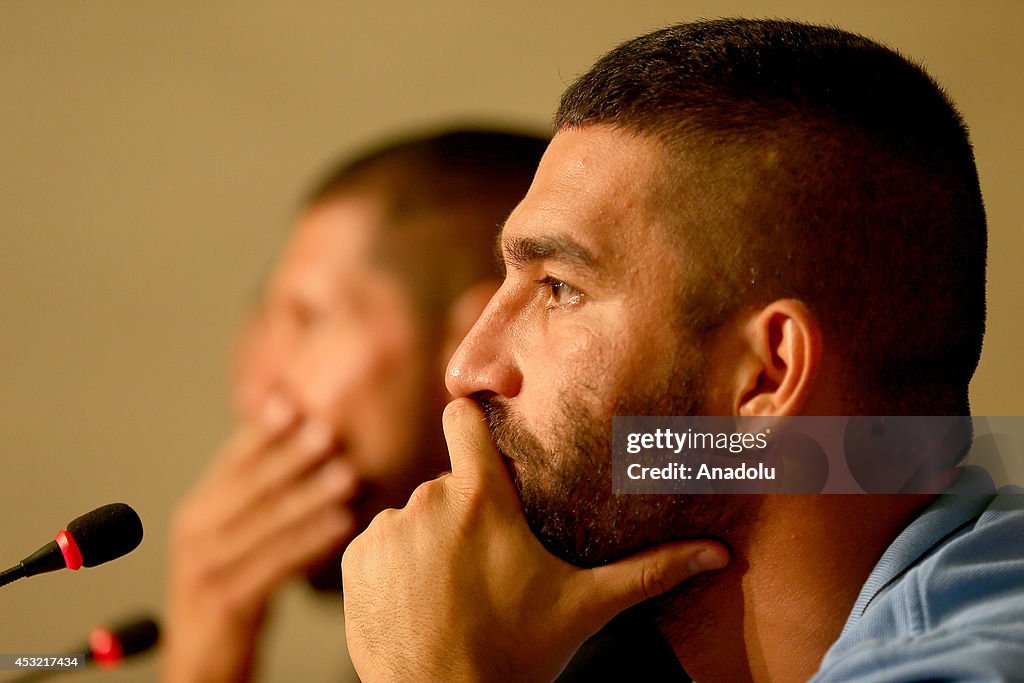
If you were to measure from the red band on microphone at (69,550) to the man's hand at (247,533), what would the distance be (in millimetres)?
595

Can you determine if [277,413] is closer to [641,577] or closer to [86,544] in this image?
[86,544]

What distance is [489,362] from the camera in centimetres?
104

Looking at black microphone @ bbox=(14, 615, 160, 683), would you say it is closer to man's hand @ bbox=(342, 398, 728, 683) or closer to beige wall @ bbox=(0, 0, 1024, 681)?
beige wall @ bbox=(0, 0, 1024, 681)

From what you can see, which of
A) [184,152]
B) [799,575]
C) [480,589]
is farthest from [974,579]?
[184,152]

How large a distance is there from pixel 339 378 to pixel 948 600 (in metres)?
1.09

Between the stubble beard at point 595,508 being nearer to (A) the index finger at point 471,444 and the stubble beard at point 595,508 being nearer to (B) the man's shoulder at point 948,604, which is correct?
(A) the index finger at point 471,444

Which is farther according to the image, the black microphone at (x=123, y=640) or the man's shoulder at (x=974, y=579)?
the black microphone at (x=123, y=640)

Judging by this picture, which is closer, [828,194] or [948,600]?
[948,600]

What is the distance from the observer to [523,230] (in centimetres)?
104

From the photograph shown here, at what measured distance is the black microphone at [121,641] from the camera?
1.57 metres

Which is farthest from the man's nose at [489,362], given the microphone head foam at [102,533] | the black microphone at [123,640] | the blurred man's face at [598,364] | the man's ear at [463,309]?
the black microphone at [123,640]

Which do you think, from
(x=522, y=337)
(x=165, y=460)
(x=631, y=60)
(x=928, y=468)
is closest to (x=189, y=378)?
(x=165, y=460)

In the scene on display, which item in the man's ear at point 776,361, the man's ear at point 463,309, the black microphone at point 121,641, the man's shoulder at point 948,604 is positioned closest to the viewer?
the man's shoulder at point 948,604

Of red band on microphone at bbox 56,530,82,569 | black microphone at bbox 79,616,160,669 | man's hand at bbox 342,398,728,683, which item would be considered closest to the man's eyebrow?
man's hand at bbox 342,398,728,683
